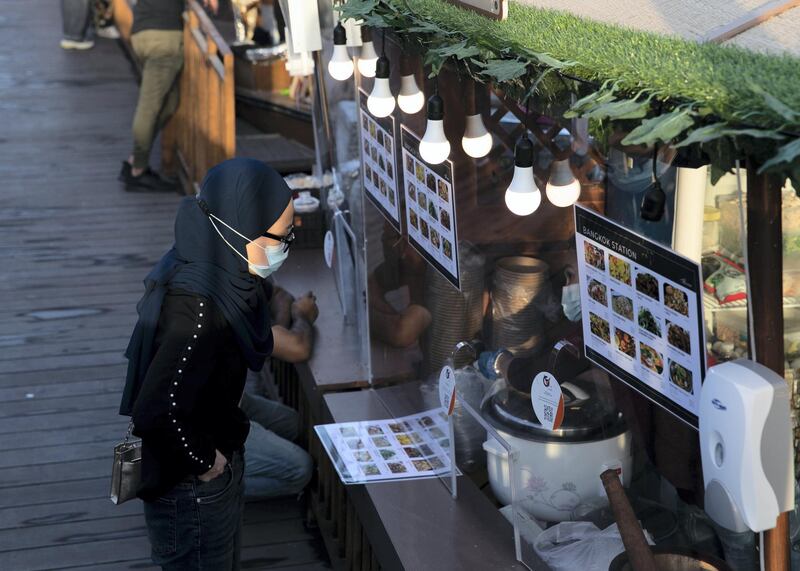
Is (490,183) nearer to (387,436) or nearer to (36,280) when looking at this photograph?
(387,436)

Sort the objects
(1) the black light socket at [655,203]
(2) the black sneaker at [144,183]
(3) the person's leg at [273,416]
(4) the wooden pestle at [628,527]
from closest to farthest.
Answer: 1. (1) the black light socket at [655,203]
2. (4) the wooden pestle at [628,527]
3. (3) the person's leg at [273,416]
4. (2) the black sneaker at [144,183]

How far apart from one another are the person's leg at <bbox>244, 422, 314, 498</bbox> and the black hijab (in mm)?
1426

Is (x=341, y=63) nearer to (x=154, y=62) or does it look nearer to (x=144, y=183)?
(x=154, y=62)

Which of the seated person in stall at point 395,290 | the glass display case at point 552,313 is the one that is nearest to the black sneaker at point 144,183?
the seated person in stall at point 395,290

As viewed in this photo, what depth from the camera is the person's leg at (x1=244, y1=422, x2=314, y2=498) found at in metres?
4.21

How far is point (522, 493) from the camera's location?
2949 millimetres

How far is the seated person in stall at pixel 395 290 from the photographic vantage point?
12.3ft

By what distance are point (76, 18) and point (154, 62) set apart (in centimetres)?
519

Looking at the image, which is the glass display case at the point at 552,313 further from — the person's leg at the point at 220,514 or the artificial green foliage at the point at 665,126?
the person's leg at the point at 220,514

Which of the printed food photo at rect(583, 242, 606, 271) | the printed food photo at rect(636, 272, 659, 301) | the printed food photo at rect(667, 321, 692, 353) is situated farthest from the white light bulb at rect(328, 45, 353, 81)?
the printed food photo at rect(667, 321, 692, 353)

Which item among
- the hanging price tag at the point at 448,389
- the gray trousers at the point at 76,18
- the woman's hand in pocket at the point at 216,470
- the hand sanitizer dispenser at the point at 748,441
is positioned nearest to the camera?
the hand sanitizer dispenser at the point at 748,441

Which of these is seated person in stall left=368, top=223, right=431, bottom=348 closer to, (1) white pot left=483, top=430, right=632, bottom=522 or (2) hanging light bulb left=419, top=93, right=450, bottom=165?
(2) hanging light bulb left=419, top=93, right=450, bottom=165

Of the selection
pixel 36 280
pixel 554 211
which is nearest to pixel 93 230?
pixel 36 280

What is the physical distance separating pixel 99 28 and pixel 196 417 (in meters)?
11.8
